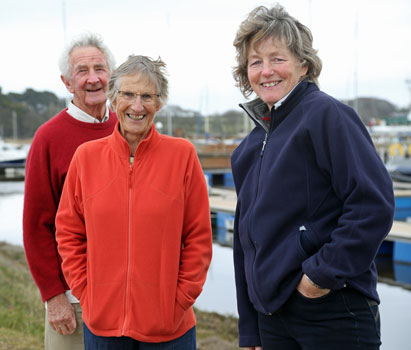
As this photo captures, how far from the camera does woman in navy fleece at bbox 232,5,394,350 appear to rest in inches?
66.8

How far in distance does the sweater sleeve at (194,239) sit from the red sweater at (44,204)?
2.26ft

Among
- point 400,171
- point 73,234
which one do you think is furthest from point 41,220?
point 400,171

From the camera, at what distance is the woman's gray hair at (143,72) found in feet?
7.07

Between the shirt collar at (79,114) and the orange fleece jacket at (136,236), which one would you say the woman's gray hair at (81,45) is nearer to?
the shirt collar at (79,114)

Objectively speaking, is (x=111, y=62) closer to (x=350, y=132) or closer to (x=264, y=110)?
(x=264, y=110)

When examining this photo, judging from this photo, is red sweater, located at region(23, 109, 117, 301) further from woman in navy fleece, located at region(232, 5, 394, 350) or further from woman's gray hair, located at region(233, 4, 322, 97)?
woman's gray hair, located at region(233, 4, 322, 97)

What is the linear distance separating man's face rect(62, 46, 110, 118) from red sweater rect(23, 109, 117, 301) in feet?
0.82

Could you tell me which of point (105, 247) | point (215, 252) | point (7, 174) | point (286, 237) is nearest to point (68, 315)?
point (105, 247)

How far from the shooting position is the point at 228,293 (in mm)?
8281

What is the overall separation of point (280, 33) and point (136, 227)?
973mm

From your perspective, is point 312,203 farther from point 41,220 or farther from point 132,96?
point 41,220

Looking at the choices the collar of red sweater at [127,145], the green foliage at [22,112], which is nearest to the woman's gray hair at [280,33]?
the collar of red sweater at [127,145]

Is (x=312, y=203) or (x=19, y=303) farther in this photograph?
(x=19, y=303)

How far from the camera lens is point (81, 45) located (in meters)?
2.62
